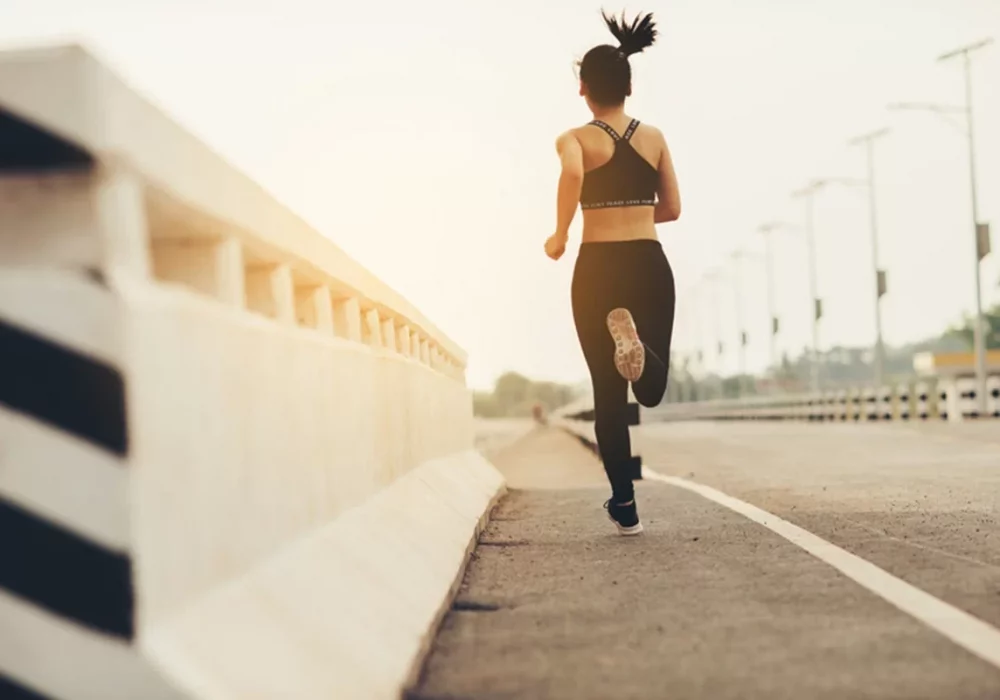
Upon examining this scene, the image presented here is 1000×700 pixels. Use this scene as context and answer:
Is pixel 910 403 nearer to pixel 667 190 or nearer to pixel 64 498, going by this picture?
pixel 667 190

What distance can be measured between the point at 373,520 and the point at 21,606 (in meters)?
2.51

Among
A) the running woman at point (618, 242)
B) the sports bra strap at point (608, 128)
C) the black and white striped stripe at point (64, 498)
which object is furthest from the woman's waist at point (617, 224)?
the black and white striped stripe at point (64, 498)

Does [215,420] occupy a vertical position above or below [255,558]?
above

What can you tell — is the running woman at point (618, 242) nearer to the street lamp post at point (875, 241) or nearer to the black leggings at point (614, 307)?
the black leggings at point (614, 307)

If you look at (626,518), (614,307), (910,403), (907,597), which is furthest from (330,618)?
(910,403)

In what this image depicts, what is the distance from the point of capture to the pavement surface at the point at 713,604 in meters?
3.53

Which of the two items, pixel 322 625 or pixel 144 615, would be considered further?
pixel 322 625

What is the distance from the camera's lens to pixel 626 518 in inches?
272

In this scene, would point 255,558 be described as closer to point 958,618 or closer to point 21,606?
point 21,606

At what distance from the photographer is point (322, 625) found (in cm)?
335

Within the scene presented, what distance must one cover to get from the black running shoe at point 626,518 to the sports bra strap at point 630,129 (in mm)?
1741

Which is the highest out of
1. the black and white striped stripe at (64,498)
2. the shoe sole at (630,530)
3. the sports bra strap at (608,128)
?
the sports bra strap at (608,128)

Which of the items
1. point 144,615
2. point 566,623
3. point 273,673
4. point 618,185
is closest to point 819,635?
point 566,623

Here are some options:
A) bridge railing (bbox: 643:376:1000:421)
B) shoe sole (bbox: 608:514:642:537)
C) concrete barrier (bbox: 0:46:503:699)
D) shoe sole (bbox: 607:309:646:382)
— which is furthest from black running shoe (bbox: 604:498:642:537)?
bridge railing (bbox: 643:376:1000:421)
